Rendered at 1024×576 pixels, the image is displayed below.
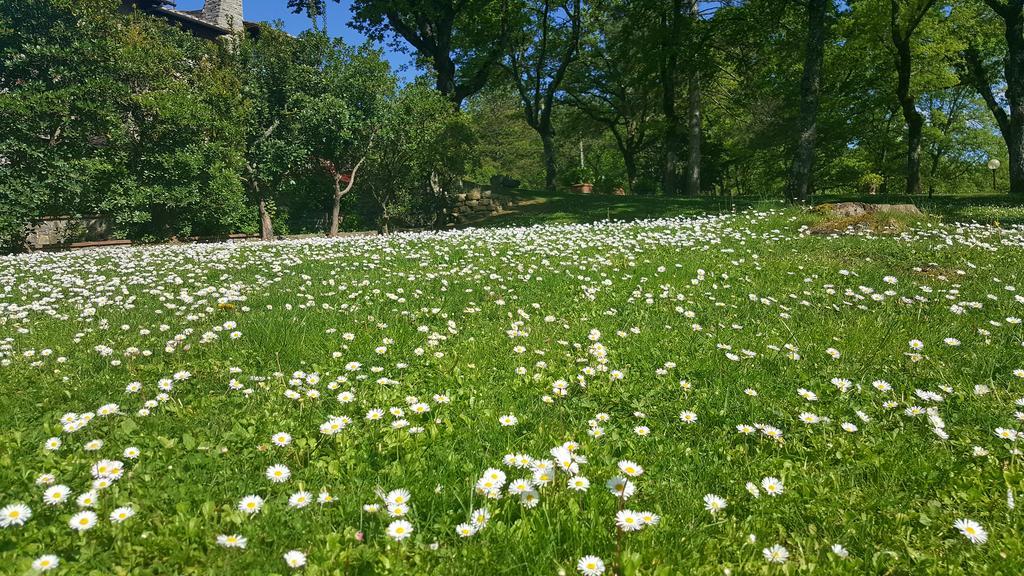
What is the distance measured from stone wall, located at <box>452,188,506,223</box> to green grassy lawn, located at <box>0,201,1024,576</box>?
1498 cm

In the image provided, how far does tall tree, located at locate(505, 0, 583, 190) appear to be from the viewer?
24.7 meters

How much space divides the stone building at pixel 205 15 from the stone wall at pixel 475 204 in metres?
12.5

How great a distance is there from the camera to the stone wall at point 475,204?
2069 centimetres

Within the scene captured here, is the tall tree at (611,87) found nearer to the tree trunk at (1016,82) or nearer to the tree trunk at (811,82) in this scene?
Result: the tree trunk at (811,82)

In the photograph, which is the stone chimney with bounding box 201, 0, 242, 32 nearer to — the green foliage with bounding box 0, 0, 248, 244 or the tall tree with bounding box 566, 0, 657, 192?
the green foliage with bounding box 0, 0, 248, 244

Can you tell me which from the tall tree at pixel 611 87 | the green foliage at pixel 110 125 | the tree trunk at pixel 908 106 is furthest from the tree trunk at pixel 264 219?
the tree trunk at pixel 908 106

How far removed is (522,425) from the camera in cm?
297

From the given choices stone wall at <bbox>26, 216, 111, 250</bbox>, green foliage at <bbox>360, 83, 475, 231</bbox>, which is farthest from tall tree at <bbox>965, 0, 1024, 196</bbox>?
stone wall at <bbox>26, 216, 111, 250</bbox>

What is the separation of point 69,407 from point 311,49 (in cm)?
1642

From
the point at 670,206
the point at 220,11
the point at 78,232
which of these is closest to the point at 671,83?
the point at 670,206

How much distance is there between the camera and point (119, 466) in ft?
7.32

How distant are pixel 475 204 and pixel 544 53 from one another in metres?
9.64

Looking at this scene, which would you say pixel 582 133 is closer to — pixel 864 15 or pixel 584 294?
pixel 864 15

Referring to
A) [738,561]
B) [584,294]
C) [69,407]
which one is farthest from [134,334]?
[738,561]
